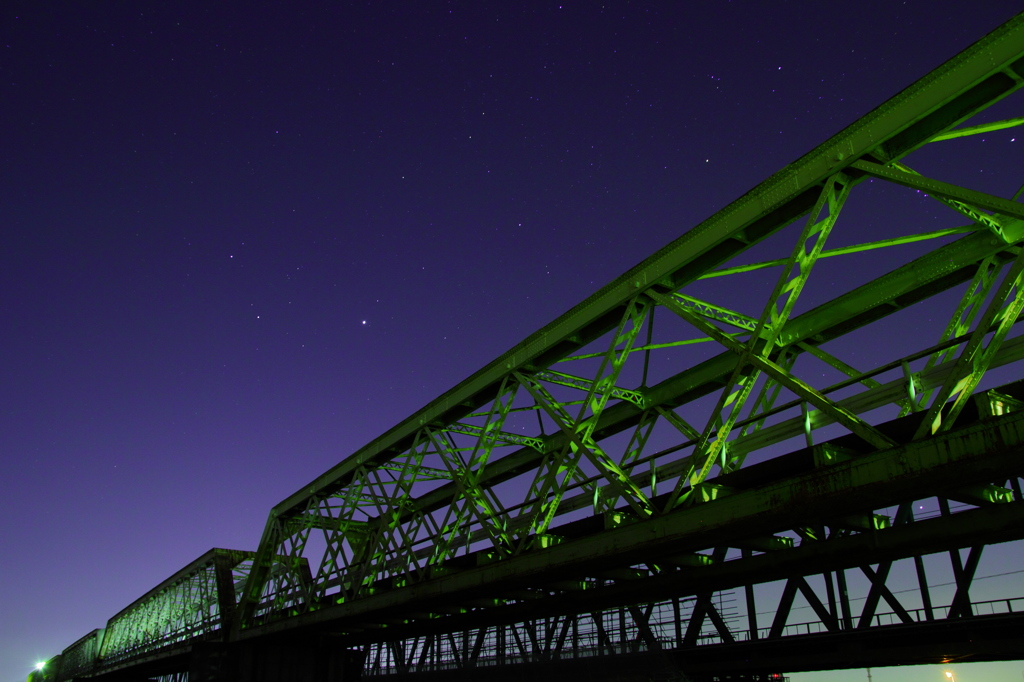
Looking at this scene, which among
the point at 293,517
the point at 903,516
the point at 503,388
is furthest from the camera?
the point at 293,517

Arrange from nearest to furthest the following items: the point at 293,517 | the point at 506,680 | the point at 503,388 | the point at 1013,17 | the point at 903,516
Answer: the point at 1013,17 < the point at 503,388 < the point at 903,516 < the point at 506,680 < the point at 293,517

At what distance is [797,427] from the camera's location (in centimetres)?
1266

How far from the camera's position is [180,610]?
54562mm

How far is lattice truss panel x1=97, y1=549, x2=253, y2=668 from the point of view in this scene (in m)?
38.3

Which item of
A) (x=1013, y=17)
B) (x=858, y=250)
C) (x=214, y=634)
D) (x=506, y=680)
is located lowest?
(x=506, y=680)

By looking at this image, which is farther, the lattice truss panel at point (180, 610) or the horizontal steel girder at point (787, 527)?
the lattice truss panel at point (180, 610)

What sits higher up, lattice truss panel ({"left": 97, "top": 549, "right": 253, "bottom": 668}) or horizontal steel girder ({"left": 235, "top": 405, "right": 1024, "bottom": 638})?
lattice truss panel ({"left": 97, "top": 549, "right": 253, "bottom": 668})

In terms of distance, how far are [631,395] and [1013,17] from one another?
11.3m

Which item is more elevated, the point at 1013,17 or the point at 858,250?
the point at 1013,17

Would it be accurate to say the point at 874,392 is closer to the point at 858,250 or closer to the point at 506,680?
the point at 858,250

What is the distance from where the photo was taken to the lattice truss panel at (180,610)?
126ft

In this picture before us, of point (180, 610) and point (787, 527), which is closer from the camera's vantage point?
point (787, 527)

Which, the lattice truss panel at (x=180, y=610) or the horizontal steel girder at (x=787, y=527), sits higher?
the lattice truss panel at (x=180, y=610)

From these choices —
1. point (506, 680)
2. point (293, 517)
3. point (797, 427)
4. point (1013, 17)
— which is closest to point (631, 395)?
point (797, 427)
